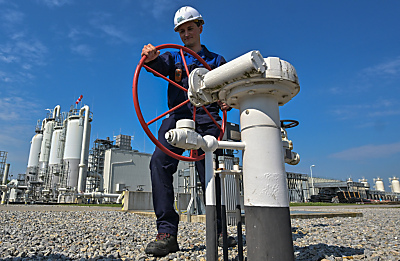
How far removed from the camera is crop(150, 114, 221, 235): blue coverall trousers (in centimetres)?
198

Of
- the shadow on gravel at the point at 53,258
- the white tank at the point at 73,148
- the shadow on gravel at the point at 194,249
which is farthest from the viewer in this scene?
the white tank at the point at 73,148

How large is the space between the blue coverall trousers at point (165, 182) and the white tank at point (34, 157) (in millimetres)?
30690

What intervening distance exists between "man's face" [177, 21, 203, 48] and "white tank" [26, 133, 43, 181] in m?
30.8

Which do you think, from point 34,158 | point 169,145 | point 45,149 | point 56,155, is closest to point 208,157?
point 169,145

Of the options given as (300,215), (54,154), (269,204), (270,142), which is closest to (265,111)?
(270,142)

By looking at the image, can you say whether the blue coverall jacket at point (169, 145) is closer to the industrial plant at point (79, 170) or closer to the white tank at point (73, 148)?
the industrial plant at point (79, 170)

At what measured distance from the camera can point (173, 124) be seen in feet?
7.03

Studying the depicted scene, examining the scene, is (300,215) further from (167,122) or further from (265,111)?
(265,111)

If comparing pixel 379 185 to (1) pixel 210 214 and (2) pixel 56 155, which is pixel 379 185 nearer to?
(2) pixel 56 155

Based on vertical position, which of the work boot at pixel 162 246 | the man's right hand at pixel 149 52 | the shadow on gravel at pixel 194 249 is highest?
the man's right hand at pixel 149 52

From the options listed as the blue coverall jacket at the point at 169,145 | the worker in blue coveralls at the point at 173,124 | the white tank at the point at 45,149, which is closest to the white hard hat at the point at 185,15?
the worker in blue coveralls at the point at 173,124

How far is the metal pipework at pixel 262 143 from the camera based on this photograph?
1091 mm

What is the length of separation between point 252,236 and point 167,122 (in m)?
1.30

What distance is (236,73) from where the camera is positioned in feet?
3.90
